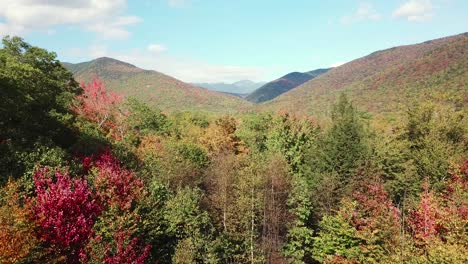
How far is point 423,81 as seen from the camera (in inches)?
4195

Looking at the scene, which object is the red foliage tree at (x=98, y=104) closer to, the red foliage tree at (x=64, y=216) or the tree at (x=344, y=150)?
the tree at (x=344, y=150)

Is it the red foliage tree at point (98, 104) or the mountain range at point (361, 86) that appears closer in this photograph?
the red foliage tree at point (98, 104)

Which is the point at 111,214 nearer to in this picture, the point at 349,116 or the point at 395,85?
the point at 349,116

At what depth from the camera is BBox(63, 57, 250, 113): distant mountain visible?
493 feet

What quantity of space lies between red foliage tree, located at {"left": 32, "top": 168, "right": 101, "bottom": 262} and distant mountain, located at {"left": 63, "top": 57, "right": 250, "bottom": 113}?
393 feet

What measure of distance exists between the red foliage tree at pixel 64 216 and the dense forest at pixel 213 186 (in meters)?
0.07

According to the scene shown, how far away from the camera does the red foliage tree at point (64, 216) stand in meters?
18.5

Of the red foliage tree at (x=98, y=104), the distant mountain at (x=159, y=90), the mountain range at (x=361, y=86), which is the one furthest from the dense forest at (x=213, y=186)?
the distant mountain at (x=159, y=90)

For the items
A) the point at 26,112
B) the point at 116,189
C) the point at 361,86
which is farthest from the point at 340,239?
the point at 361,86

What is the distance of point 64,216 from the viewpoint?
19.5 m

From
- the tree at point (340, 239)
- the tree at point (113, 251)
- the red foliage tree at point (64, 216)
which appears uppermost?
the red foliage tree at point (64, 216)

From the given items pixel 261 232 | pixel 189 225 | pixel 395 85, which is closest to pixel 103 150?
pixel 189 225

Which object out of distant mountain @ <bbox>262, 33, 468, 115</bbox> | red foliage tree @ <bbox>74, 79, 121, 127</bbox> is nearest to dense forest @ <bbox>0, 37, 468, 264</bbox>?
red foliage tree @ <bbox>74, 79, 121, 127</bbox>

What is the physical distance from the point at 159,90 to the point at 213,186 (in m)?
126
